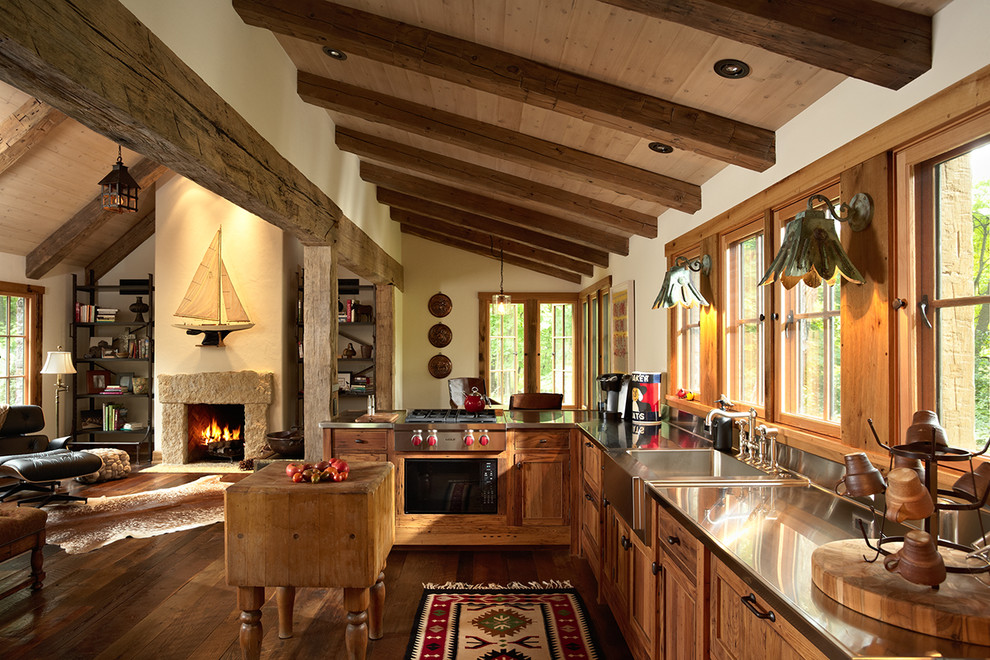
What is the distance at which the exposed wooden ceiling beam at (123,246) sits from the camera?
8711 millimetres

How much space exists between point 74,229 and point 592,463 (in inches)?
288

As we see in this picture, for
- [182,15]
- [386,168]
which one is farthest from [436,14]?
[386,168]

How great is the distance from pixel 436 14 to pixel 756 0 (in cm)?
162

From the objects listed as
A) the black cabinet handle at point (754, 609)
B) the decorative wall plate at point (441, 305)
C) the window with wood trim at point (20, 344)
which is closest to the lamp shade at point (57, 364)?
→ the window with wood trim at point (20, 344)

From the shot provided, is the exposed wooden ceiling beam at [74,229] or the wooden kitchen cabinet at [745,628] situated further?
the exposed wooden ceiling beam at [74,229]

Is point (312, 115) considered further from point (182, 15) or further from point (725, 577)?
point (725, 577)

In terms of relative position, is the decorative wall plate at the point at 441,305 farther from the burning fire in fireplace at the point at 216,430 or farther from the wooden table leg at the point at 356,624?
the wooden table leg at the point at 356,624

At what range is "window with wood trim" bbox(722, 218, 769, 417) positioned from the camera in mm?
3244

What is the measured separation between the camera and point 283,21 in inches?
131

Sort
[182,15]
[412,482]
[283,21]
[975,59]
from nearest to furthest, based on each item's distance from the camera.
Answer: [975,59] < [182,15] < [283,21] < [412,482]

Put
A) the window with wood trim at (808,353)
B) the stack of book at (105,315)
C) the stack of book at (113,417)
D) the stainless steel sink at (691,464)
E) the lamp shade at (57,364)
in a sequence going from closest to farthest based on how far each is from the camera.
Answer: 1. the window with wood trim at (808,353)
2. the stainless steel sink at (691,464)
3. the lamp shade at (57,364)
4. the stack of book at (113,417)
5. the stack of book at (105,315)

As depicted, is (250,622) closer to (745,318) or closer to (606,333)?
(745,318)

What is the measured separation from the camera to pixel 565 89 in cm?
307

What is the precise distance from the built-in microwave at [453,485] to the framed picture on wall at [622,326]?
1909 mm
